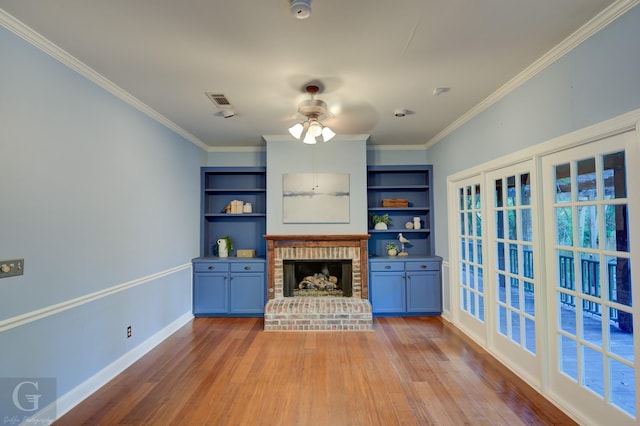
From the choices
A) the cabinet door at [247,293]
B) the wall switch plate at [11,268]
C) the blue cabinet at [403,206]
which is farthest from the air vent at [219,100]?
the blue cabinet at [403,206]

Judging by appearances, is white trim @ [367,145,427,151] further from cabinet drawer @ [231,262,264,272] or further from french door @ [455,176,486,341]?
cabinet drawer @ [231,262,264,272]

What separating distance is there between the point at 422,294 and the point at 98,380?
4.09 metres

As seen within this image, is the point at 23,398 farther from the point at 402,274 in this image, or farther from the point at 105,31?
the point at 402,274

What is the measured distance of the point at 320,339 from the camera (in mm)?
3852

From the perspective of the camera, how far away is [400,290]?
4754mm

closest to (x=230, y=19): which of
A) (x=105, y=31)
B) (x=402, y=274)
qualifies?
(x=105, y=31)

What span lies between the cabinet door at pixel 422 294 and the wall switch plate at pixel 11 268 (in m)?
4.36

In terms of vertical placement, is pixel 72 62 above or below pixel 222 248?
above

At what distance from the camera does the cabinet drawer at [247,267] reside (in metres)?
4.73

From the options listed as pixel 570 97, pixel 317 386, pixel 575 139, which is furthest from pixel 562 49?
pixel 317 386

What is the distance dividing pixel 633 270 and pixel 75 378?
13.2 ft

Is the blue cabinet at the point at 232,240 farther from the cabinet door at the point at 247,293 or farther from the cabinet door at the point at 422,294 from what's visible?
Result: the cabinet door at the point at 422,294

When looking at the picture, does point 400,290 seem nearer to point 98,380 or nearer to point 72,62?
point 98,380

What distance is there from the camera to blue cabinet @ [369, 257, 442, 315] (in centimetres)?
475
